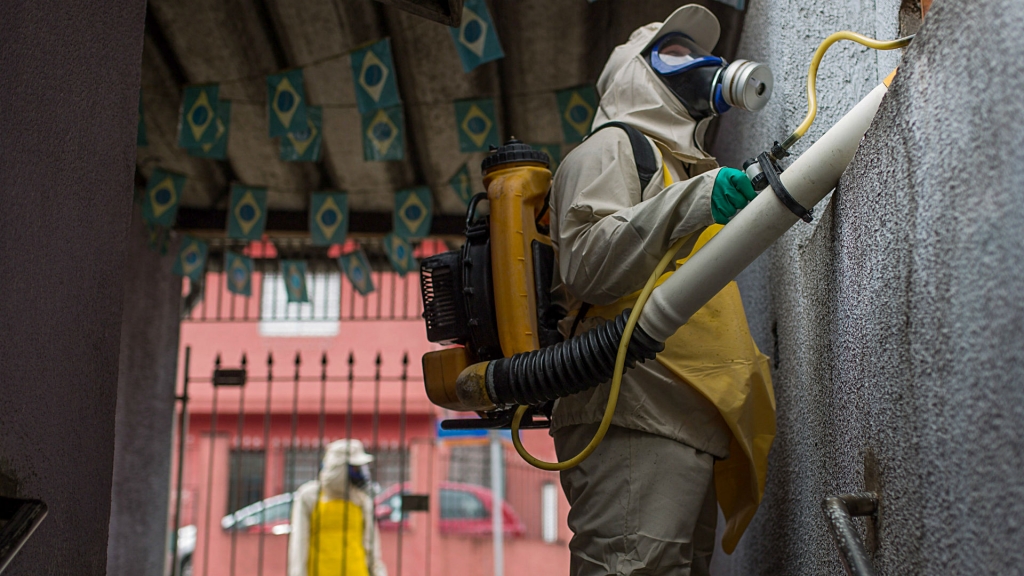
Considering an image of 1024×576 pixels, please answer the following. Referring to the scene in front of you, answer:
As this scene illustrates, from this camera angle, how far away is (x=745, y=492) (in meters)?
2.54

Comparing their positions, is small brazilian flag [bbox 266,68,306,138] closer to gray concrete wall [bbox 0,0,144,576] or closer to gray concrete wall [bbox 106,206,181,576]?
gray concrete wall [bbox 106,206,181,576]

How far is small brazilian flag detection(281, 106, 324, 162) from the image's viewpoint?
5.16 m

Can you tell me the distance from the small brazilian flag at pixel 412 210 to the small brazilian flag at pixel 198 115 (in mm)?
1507

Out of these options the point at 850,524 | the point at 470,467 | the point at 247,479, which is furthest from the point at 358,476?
the point at 247,479

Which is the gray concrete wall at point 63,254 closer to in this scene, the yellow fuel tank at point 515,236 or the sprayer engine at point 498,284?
the sprayer engine at point 498,284

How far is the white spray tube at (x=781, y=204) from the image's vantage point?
1.86m

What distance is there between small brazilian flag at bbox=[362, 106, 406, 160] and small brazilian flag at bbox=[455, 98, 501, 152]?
1.08 ft

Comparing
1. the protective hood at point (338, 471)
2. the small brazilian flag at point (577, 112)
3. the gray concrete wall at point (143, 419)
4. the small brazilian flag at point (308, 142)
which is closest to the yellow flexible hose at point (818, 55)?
the small brazilian flag at point (577, 112)

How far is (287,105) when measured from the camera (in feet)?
15.8

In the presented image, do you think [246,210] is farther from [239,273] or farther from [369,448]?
[369,448]

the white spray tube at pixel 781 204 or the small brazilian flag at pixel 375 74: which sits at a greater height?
the small brazilian flag at pixel 375 74

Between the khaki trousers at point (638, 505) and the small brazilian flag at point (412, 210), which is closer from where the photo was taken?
the khaki trousers at point (638, 505)

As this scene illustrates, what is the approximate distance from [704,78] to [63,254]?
1.61 m

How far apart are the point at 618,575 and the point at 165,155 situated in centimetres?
450
